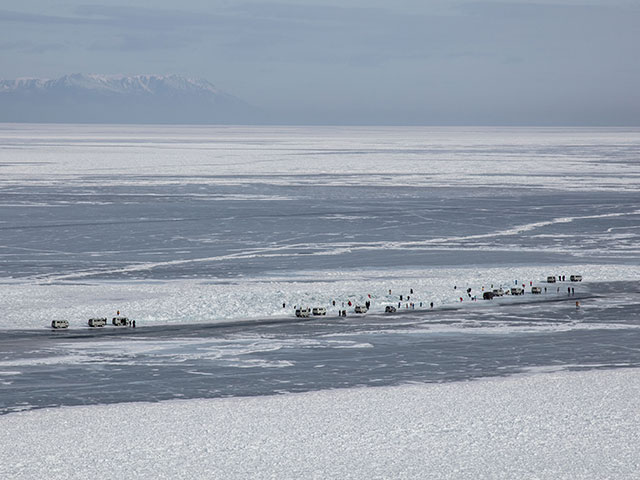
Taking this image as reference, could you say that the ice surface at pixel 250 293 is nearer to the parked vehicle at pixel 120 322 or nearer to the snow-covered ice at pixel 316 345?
the snow-covered ice at pixel 316 345

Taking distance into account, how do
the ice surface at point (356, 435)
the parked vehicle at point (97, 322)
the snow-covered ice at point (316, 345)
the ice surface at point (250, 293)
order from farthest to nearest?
the ice surface at point (250, 293)
the parked vehicle at point (97, 322)
the snow-covered ice at point (316, 345)
the ice surface at point (356, 435)

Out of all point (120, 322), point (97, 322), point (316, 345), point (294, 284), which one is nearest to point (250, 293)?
point (294, 284)

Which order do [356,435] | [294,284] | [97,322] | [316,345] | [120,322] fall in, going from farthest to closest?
[294,284] → [120,322] → [97,322] → [316,345] → [356,435]

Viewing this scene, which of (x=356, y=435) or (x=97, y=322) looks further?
(x=97, y=322)

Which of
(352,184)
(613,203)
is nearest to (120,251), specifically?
(613,203)

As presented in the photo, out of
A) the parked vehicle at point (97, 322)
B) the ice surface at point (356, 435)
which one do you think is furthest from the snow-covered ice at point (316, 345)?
the parked vehicle at point (97, 322)

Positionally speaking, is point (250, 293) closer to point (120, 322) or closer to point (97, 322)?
point (120, 322)
